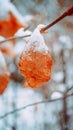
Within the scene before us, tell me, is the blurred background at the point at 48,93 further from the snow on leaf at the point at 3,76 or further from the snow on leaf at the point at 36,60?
the snow on leaf at the point at 36,60

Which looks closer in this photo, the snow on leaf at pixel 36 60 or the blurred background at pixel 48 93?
the snow on leaf at pixel 36 60

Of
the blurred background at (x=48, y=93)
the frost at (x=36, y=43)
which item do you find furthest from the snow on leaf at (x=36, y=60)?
the blurred background at (x=48, y=93)

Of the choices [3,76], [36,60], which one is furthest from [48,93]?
[36,60]

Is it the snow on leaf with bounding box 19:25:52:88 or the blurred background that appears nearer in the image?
the snow on leaf with bounding box 19:25:52:88

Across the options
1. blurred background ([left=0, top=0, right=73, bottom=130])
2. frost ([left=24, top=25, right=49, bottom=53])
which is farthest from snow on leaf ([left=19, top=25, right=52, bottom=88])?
blurred background ([left=0, top=0, right=73, bottom=130])

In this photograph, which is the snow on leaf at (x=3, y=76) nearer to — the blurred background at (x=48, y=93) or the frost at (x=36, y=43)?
the frost at (x=36, y=43)

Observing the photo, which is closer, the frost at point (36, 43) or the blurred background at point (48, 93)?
the frost at point (36, 43)

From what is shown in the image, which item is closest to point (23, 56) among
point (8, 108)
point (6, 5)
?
point (6, 5)

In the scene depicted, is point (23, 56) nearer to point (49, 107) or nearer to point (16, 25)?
point (16, 25)

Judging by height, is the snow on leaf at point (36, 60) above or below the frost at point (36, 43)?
below

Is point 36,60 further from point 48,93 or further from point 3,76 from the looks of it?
point 48,93

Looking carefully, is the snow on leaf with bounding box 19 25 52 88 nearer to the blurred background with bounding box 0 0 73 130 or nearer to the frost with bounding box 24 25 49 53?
the frost with bounding box 24 25 49 53
